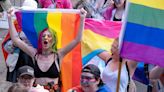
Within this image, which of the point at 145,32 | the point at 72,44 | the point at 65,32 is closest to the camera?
the point at 145,32

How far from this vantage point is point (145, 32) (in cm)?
505

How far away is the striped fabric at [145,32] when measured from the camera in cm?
500

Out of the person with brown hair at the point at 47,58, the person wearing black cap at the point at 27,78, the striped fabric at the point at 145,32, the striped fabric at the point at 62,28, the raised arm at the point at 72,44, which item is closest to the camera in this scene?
the striped fabric at the point at 145,32

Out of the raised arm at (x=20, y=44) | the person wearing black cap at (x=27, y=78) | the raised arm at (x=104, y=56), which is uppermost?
the raised arm at (x=20, y=44)

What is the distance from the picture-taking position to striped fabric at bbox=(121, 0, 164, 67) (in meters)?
5.00

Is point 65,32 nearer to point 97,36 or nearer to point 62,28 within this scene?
point 62,28

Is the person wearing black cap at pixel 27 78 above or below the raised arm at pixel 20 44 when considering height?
below

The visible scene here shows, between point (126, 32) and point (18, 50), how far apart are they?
2.17m

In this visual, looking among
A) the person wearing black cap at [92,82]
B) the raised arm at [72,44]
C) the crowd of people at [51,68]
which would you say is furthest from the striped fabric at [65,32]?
the person wearing black cap at [92,82]

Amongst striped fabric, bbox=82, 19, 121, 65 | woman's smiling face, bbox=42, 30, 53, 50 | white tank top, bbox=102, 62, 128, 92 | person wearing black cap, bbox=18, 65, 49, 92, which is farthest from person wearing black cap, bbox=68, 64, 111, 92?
striped fabric, bbox=82, 19, 121, 65

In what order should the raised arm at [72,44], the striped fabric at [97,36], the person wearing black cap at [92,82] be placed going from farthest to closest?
the striped fabric at [97,36] → the raised arm at [72,44] → the person wearing black cap at [92,82]

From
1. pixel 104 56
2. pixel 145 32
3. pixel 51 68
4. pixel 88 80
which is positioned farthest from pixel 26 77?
pixel 145 32

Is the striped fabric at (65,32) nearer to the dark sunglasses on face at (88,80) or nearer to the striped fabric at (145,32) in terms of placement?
the dark sunglasses on face at (88,80)

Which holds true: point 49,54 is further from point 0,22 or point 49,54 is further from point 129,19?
point 0,22
